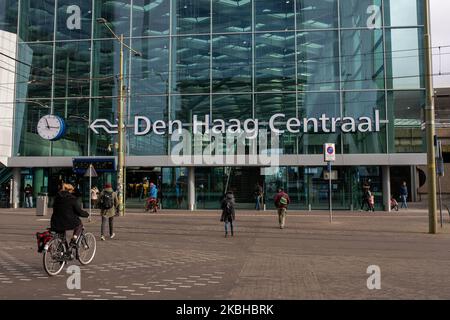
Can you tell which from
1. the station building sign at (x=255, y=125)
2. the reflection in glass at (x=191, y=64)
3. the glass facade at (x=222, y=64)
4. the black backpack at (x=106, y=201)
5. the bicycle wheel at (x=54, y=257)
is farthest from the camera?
the reflection in glass at (x=191, y=64)

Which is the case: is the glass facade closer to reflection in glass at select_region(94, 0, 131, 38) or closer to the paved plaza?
reflection in glass at select_region(94, 0, 131, 38)

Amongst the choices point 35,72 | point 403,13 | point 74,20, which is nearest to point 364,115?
point 403,13

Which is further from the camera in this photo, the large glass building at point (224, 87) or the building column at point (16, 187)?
the building column at point (16, 187)

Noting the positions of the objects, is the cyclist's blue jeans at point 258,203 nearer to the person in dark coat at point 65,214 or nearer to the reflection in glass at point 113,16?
the reflection in glass at point 113,16

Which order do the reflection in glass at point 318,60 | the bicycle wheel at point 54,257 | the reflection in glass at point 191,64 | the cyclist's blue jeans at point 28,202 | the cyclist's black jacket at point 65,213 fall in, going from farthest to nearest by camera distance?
the cyclist's blue jeans at point 28,202
the reflection in glass at point 191,64
the reflection in glass at point 318,60
the cyclist's black jacket at point 65,213
the bicycle wheel at point 54,257

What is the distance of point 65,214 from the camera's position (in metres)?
9.05

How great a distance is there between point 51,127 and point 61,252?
23340 millimetres

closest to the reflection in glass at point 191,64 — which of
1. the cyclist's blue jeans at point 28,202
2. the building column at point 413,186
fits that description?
the cyclist's blue jeans at point 28,202

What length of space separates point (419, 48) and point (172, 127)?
53.6 feet

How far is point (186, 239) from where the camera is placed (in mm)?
14977

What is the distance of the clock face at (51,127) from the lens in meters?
30.2

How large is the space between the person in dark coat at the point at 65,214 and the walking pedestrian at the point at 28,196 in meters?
24.7

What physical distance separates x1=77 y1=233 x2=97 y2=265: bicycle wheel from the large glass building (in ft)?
65.4

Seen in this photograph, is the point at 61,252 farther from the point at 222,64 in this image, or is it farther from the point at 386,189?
the point at 386,189
